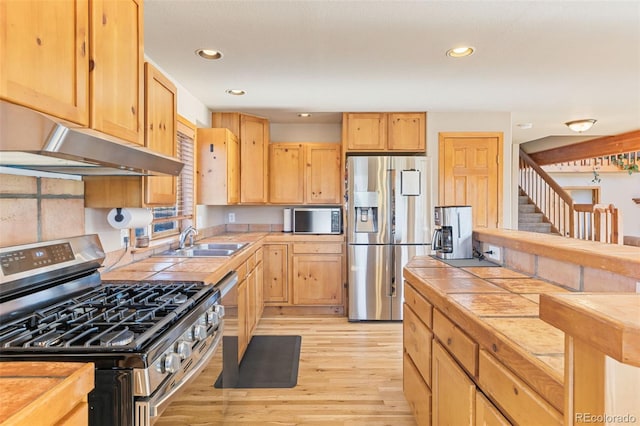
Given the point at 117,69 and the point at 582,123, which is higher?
the point at 582,123

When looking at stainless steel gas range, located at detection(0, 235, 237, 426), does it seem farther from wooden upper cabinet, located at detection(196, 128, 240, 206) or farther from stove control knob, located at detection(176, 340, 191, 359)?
wooden upper cabinet, located at detection(196, 128, 240, 206)

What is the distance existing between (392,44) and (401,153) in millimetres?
1957

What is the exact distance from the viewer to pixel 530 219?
6.91 metres

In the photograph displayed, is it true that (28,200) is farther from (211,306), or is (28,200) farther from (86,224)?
(211,306)

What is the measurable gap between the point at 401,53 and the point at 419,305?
1740 mm

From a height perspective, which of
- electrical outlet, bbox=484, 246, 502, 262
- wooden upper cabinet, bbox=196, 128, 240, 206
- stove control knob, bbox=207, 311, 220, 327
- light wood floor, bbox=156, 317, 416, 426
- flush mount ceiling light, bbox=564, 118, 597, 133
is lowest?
light wood floor, bbox=156, 317, 416, 426

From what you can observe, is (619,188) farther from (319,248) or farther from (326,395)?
(326,395)

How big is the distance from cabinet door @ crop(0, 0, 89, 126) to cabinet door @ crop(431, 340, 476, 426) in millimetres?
1632

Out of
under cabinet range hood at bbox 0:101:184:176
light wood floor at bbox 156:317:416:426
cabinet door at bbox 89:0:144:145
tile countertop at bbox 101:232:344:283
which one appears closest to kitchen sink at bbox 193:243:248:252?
tile countertop at bbox 101:232:344:283

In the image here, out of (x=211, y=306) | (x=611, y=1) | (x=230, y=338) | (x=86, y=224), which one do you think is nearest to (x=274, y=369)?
(x=230, y=338)

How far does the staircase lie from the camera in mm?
6727

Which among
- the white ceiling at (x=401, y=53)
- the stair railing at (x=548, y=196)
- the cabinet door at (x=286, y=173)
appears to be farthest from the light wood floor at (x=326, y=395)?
the stair railing at (x=548, y=196)

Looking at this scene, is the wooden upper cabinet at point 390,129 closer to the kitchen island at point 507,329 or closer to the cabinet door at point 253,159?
the cabinet door at point 253,159

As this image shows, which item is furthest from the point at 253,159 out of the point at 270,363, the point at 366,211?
the point at 270,363
